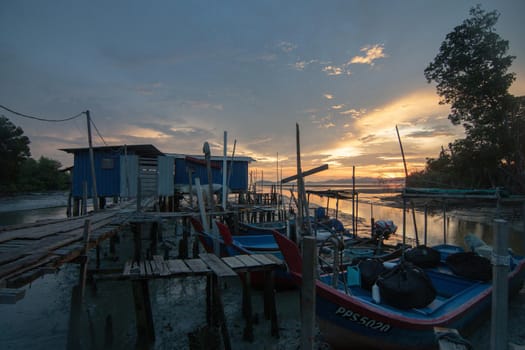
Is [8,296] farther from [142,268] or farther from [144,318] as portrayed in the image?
[144,318]

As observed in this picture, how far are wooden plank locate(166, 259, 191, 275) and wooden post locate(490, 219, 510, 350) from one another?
15.9ft

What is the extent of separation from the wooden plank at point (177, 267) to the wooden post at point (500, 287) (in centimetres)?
484

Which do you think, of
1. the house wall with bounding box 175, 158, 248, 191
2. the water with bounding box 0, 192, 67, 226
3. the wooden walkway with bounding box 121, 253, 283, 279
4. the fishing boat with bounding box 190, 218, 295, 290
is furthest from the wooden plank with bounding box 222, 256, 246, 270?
the water with bounding box 0, 192, 67, 226

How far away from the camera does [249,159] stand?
2544 centimetres

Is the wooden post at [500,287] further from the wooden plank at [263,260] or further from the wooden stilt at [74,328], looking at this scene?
the wooden stilt at [74,328]

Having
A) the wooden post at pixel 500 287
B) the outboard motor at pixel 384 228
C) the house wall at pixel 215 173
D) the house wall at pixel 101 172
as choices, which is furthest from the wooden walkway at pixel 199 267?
the house wall at pixel 215 173

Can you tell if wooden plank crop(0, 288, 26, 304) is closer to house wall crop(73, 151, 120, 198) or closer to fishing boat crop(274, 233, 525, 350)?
fishing boat crop(274, 233, 525, 350)

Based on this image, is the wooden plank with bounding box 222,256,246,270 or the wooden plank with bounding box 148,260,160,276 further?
the wooden plank with bounding box 222,256,246,270

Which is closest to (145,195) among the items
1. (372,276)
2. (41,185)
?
(372,276)

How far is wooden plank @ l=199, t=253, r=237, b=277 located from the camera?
5398 mm

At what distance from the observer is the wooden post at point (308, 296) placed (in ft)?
11.8

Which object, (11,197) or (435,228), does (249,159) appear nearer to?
(435,228)

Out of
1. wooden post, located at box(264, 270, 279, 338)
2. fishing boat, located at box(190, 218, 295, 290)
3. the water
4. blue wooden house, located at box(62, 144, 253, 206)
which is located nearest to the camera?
wooden post, located at box(264, 270, 279, 338)

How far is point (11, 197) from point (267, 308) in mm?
60611
